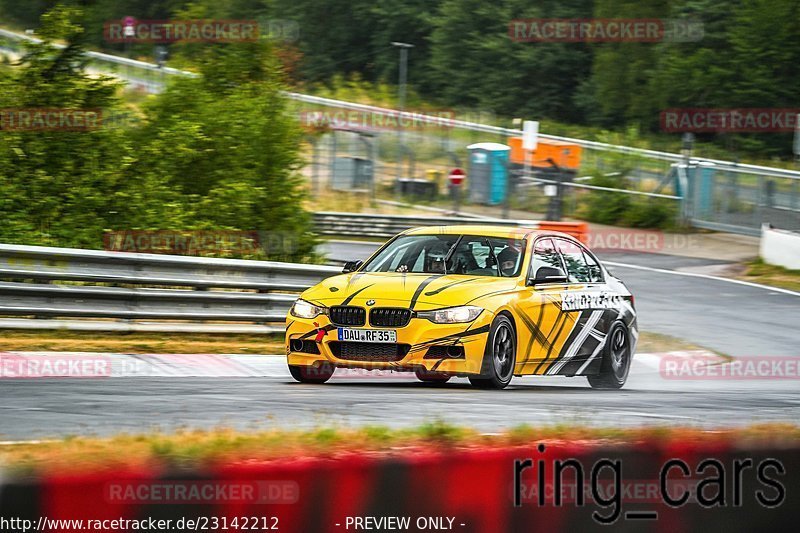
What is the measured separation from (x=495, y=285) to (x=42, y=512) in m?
7.23

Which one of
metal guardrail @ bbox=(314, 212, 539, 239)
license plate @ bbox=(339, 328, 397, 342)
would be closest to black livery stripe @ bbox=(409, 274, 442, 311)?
license plate @ bbox=(339, 328, 397, 342)

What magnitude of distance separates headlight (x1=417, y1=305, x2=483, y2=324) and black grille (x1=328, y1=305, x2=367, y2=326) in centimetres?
48

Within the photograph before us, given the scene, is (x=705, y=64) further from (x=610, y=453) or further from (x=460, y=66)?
(x=610, y=453)

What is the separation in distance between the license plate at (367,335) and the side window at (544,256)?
5.59 ft

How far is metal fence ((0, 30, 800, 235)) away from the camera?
31.2 m

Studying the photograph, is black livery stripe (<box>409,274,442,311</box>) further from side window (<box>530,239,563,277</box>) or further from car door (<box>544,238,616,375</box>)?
car door (<box>544,238,616,375</box>)

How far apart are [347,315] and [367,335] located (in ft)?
0.85

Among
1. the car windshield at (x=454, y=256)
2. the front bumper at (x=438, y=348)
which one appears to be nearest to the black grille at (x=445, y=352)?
→ the front bumper at (x=438, y=348)

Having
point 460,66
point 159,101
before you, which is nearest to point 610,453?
point 159,101

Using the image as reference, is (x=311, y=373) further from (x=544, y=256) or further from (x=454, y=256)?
(x=544, y=256)

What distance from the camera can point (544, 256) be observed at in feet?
38.1

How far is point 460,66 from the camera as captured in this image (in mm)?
76750

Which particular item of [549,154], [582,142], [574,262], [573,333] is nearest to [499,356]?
[573,333]

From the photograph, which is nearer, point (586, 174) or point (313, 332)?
point (313, 332)
